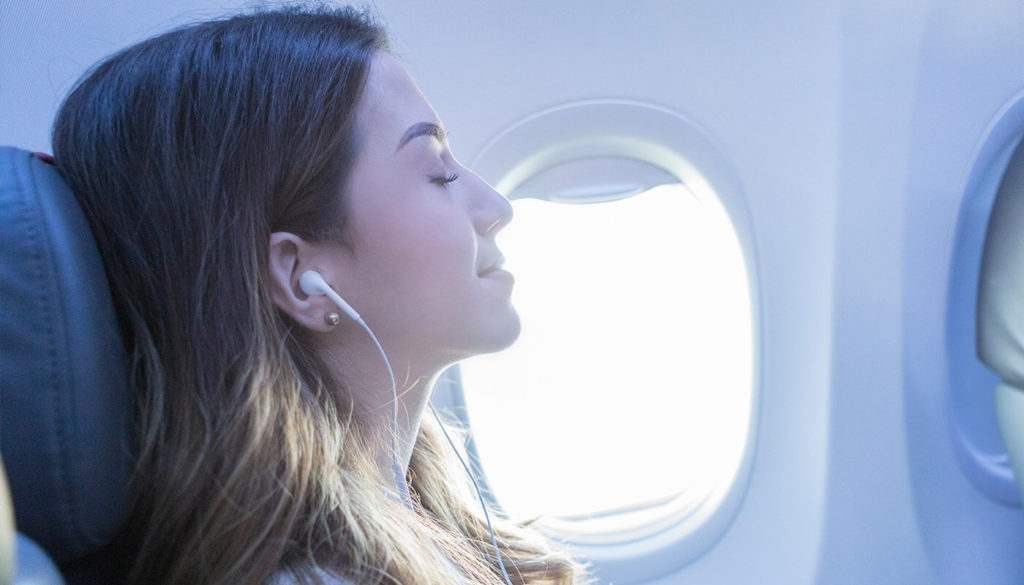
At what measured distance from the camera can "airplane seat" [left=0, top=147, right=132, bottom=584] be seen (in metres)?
0.73

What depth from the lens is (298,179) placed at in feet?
3.54

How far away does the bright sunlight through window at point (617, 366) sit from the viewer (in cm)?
215

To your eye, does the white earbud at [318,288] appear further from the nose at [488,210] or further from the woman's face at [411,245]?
the nose at [488,210]

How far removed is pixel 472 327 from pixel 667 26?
115cm

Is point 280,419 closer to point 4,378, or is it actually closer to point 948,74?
point 4,378

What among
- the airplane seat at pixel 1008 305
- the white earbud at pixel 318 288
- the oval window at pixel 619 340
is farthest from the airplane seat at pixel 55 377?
the airplane seat at pixel 1008 305

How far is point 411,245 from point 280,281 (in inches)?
7.8

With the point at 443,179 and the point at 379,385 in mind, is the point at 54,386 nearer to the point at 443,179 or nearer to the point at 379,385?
the point at 379,385

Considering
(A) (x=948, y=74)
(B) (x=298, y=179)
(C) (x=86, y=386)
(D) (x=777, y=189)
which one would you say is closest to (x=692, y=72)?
(D) (x=777, y=189)

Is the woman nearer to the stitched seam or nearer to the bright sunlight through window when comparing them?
the stitched seam

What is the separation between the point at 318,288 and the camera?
3.56 ft

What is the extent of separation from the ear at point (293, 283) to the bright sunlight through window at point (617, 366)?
1013 mm

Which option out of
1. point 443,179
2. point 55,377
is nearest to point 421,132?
point 443,179

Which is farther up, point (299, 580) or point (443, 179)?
point (443, 179)
